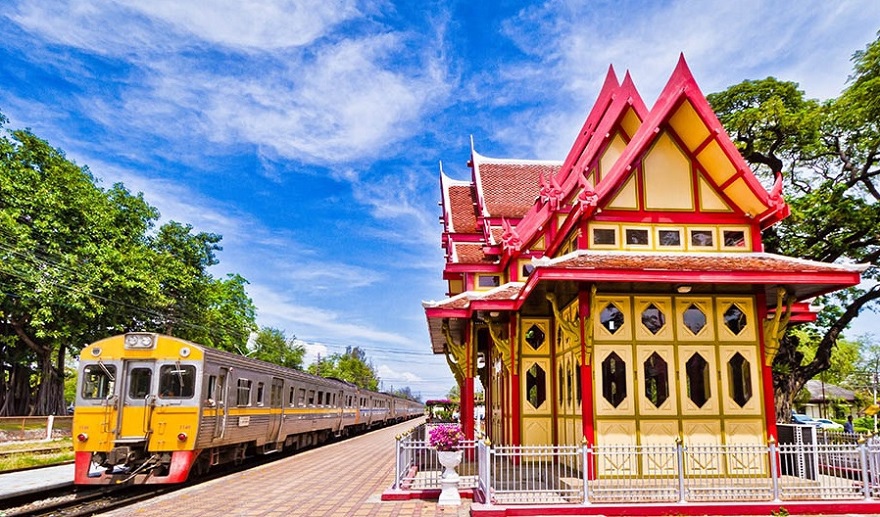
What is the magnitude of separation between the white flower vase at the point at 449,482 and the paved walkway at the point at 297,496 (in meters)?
0.17

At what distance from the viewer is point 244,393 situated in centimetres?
1516

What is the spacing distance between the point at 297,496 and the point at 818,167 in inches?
772

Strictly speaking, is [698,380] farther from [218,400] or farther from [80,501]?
[80,501]

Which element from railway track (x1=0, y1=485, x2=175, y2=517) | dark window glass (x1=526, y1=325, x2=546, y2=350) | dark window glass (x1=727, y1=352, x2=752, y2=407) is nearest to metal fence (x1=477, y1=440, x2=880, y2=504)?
dark window glass (x1=727, y1=352, x2=752, y2=407)

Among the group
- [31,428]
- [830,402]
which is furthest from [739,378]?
[830,402]

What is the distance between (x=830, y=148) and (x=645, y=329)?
13.9 meters

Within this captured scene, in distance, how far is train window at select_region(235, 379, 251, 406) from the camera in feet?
48.5

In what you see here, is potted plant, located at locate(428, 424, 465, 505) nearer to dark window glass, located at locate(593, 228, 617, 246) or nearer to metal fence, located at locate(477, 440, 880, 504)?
metal fence, located at locate(477, 440, 880, 504)

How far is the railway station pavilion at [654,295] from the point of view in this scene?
11.0 m

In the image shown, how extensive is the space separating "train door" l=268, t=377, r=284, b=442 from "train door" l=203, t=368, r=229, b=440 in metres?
3.57

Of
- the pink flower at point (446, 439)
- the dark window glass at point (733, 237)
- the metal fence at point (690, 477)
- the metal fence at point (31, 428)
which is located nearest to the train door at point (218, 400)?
the pink flower at point (446, 439)

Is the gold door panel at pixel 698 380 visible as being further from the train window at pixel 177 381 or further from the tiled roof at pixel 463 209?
the tiled roof at pixel 463 209

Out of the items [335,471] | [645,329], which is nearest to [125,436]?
[335,471]

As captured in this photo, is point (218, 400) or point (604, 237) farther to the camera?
point (218, 400)
